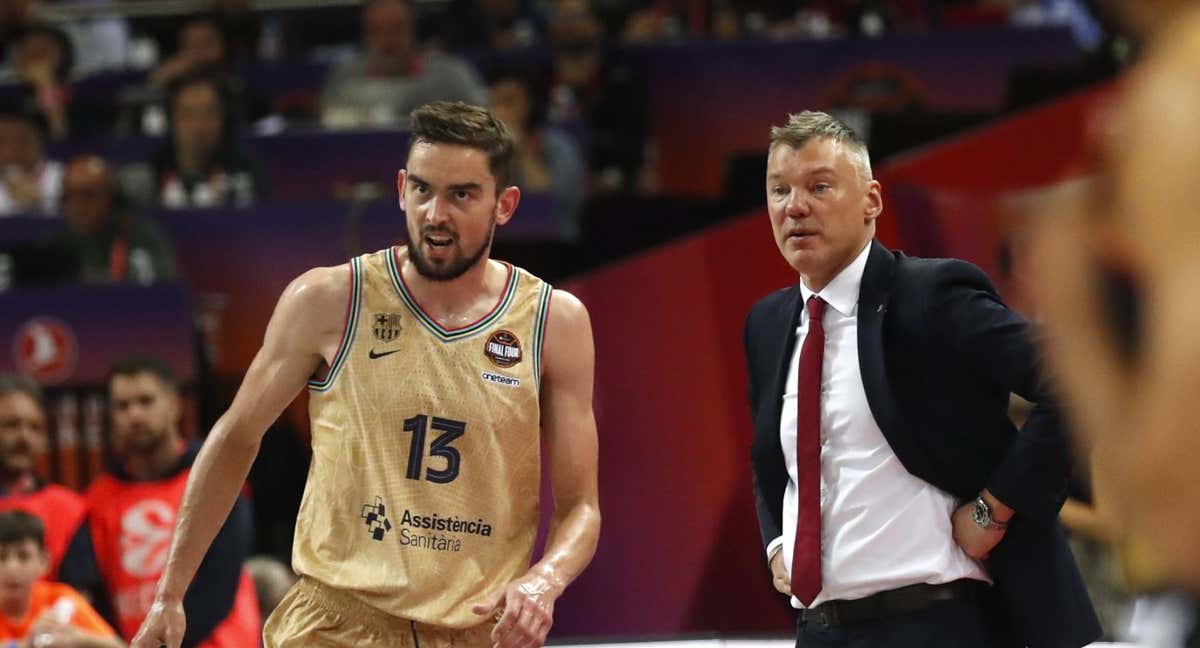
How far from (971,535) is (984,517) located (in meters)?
0.05

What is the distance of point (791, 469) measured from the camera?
3857 mm

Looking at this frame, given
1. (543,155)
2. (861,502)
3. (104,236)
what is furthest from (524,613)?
(543,155)

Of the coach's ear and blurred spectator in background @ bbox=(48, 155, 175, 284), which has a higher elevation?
the coach's ear

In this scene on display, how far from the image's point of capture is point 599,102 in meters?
9.75

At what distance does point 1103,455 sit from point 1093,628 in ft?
7.48

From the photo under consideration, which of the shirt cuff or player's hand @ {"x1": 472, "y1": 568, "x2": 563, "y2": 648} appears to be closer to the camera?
player's hand @ {"x1": 472, "y1": 568, "x2": 563, "y2": 648}

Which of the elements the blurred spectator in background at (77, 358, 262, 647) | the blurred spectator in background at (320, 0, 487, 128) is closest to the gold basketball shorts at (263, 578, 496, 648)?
the blurred spectator in background at (77, 358, 262, 647)

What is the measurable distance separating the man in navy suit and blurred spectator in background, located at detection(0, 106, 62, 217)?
6.51m

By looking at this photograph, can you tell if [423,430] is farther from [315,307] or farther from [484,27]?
[484,27]

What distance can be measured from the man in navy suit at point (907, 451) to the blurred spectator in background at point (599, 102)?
576 cm

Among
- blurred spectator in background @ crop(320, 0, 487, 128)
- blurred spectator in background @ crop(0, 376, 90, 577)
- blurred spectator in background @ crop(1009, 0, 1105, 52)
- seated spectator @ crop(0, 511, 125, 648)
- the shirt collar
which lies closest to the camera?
the shirt collar

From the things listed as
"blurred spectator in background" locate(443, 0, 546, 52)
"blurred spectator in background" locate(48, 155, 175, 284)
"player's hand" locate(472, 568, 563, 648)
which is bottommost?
"player's hand" locate(472, 568, 563, 648)

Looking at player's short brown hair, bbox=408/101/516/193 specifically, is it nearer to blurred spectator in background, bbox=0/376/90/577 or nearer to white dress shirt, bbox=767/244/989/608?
white dress shirt, bbox=767/244/989/608

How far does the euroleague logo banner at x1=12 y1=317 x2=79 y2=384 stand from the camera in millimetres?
7461
